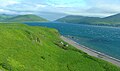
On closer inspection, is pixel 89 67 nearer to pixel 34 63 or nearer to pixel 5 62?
pixel 34 63

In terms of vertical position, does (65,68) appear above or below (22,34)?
below

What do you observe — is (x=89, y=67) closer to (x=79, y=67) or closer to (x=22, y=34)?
(x=79, y=67)

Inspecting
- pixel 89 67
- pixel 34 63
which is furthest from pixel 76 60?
pixel 34 63

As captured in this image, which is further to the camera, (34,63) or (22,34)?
(22,34)

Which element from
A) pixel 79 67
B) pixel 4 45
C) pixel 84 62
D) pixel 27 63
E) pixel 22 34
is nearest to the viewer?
pixel 27 63

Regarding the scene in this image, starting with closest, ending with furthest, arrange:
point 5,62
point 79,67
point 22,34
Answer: point 5,62 < point 79,67 < point 22,34

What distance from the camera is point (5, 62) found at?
51.7m

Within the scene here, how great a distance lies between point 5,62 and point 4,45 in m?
15.9

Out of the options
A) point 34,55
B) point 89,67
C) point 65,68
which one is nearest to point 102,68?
point 89,67

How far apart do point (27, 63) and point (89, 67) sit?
71.2 ft

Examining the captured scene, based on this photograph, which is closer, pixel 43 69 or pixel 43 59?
pixel 43 69

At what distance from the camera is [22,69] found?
53531 mm

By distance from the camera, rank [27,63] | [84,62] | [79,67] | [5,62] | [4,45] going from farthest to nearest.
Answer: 1. [84,62]
2. [79,67]
3. [4,45]
4. [27,63]
5. [5,62]

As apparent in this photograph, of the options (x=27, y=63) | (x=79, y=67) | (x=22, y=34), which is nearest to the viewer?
(x=27, y=63)
